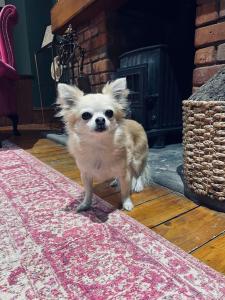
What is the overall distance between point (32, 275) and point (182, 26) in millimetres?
2715

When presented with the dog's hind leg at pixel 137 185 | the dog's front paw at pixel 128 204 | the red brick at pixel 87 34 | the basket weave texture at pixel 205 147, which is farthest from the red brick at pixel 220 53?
the red brick at pixel 87 34

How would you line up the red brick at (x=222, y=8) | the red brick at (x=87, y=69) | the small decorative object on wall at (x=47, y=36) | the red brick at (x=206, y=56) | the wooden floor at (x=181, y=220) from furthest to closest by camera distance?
the small decorative object on wall at (x=47, y=36) < the red brick at (x=87, y=69) < the red brick at (x=206, y=56) < the red brick at (x=222, y=8) < the wooden floor at (x=181, y=220)

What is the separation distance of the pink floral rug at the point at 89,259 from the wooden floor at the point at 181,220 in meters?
0.07

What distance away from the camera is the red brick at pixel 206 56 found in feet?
6.02

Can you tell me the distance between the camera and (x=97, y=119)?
4.40 ft

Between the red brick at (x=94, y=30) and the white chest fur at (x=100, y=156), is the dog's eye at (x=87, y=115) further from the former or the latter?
the red brick at (x=94, y=30)

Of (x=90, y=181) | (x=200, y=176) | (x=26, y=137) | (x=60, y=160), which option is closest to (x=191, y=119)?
(x=200, y=176)

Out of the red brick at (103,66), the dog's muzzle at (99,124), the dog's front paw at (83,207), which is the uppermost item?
the red brick at (103,66)

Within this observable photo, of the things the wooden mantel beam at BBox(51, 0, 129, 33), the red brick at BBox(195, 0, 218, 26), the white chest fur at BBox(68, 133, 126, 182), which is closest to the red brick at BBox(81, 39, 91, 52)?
the wooden mantel beam at BBox(51, 0, 129, 33)

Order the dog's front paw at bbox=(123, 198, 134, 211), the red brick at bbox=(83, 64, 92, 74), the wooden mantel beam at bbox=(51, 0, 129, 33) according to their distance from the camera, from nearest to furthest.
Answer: the dog's front paw at bbox=(123, 198, 134, 211)
the wooden mantel beam at bbox=(51, 0, 129, 33)
the red brick at bbox=(83, 64, 92, 74)

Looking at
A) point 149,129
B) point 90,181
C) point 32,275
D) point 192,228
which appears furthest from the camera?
point 149,129

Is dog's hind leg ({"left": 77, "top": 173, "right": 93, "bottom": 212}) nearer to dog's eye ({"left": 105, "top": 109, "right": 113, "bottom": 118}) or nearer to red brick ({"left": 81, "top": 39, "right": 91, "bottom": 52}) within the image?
dog's eye ({"left": 105, "top": 109, "right": 113, "bottom": 118})

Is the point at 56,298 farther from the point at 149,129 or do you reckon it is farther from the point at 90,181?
the point at 149,129

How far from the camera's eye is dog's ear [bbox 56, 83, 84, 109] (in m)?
1.44
